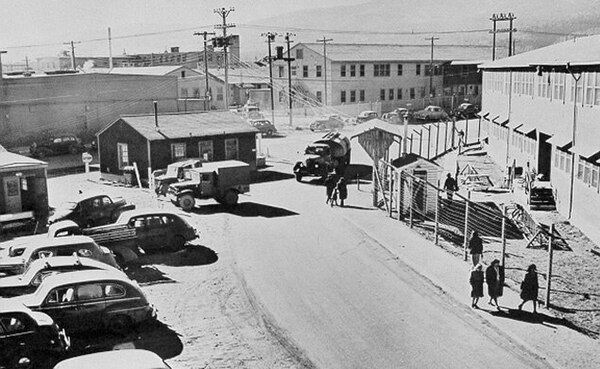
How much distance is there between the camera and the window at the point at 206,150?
3900 cm

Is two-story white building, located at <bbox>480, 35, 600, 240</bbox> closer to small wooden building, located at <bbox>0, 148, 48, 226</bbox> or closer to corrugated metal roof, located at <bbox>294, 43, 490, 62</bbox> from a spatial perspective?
small wooden building, located at <bbox>0, 148, 48, 226</bbox>

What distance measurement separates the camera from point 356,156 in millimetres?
49188

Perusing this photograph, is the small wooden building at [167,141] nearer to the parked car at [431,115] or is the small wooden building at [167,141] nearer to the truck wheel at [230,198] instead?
the truck wheel at [230,198]

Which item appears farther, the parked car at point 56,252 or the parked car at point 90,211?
the parked car at point 90,211

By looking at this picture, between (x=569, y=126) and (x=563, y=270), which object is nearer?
(x=563, y=270)

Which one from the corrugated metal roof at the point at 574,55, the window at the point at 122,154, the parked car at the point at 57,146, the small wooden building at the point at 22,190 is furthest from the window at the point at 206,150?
the corrugated metal roof at the point at 574,55

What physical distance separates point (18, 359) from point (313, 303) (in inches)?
300

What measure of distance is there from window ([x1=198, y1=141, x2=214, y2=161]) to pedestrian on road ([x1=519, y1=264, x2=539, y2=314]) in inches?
969

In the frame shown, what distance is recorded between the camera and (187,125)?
1572 inches

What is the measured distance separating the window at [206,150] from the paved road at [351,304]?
38.9 feet

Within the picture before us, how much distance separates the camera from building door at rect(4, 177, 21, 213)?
2833cm

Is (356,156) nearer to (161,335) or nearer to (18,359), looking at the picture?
(161,335)

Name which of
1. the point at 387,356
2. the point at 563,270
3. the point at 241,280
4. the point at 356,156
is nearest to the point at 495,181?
the point at 356,156

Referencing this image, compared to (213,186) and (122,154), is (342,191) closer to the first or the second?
(213,186)
